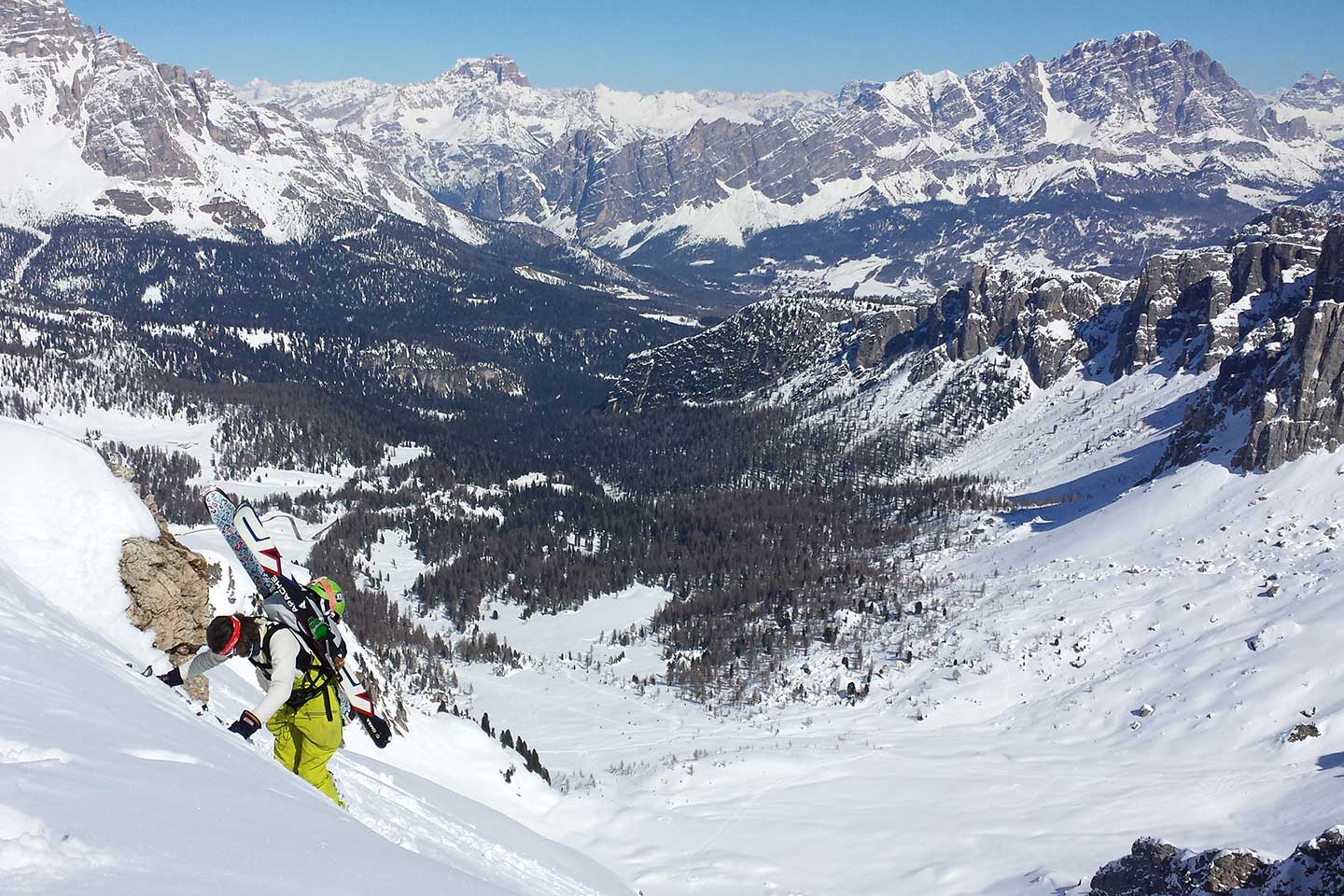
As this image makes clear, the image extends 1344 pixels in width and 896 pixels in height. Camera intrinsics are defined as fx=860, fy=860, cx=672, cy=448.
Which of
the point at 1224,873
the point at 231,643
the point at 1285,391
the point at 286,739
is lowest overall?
the point at 1224,873

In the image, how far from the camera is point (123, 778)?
1127cm

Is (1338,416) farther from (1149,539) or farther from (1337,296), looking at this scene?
(1337,296)

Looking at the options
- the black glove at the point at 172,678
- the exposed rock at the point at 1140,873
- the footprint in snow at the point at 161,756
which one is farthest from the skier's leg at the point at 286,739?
the exposed rock at the point at 1140,873

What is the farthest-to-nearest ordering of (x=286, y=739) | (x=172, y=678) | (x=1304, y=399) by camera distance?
1. (x=1304, y=399)
2. (x=286, y=739)
3. (x=172, y=678)

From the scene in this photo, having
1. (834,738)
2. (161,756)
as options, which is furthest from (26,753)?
(834,738)

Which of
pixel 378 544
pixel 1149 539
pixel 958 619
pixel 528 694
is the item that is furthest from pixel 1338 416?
pixel 378 544

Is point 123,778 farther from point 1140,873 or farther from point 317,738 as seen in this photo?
point 1140,873

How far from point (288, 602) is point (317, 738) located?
3.02 m

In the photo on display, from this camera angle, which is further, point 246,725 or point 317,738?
point 317,738

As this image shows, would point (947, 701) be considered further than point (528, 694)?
No

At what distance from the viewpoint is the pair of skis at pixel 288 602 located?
16.9 m

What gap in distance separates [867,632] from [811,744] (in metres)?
36.6

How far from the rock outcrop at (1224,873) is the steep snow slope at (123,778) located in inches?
983

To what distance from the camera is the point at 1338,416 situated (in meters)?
125
